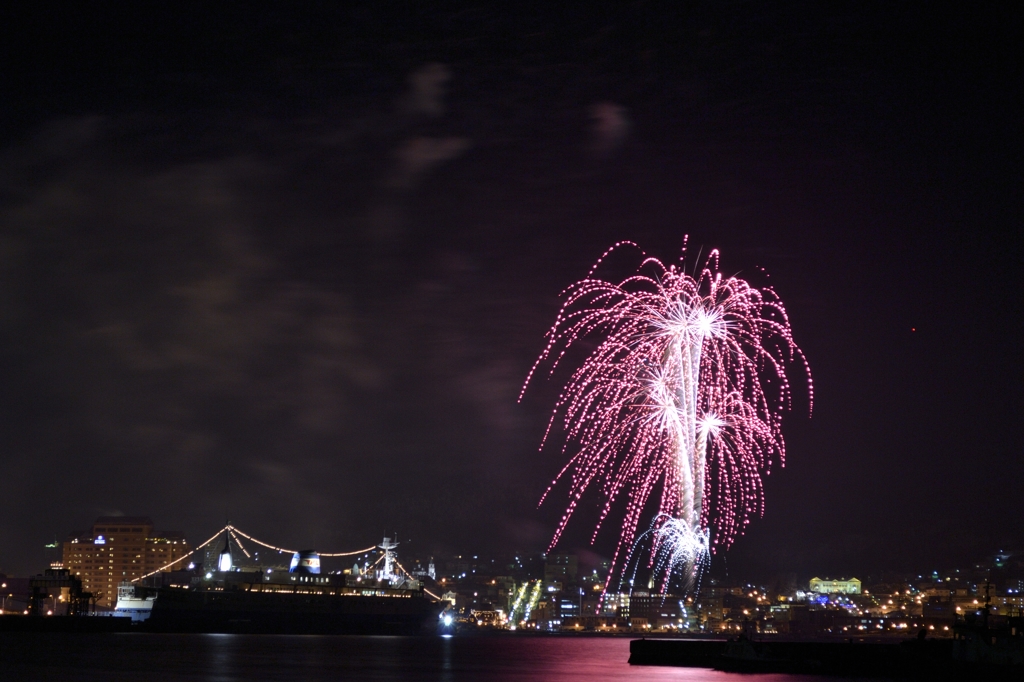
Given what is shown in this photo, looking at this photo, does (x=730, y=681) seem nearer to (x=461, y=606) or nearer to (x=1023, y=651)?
(x=1023, y=651)

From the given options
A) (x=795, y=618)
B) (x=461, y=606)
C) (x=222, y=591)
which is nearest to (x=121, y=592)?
(x=222, y=591)

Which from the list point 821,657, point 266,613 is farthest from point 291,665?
point 266,613

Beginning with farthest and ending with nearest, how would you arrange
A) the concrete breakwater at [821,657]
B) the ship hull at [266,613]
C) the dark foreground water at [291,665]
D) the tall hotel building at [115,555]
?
the tall hotel building at [115,555]
the ship hull at [266,613]
the concrete breakwater at [821,657]
the dark foreground water at [291,665]

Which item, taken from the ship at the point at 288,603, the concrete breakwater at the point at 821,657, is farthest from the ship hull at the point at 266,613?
the concrete breakwater at the point at 821,657

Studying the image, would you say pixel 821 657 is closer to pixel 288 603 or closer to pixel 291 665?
pixel 291 665

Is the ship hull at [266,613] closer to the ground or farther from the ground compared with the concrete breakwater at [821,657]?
closer to the ground

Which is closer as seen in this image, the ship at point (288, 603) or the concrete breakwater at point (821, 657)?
the concrete breakwater at point (821, 657)

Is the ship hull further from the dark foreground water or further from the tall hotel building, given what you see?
the tall hotel building

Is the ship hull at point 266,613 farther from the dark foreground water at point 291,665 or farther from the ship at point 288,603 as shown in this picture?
the dark foreground water at point 291,665
